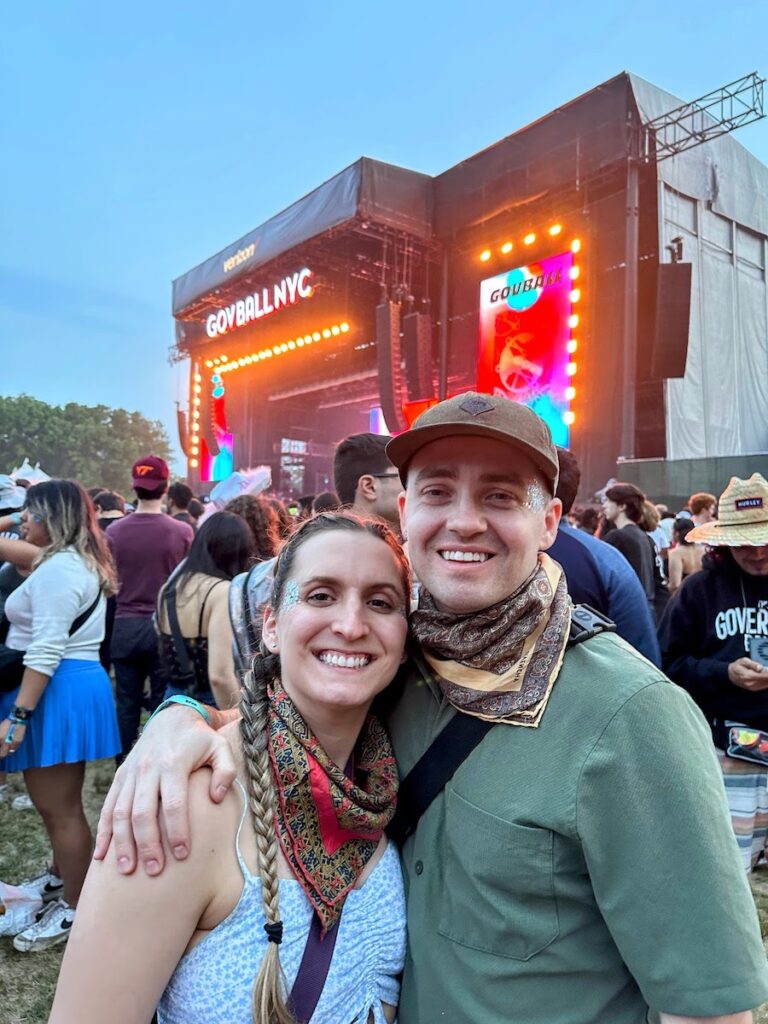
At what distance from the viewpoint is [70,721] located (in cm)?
301

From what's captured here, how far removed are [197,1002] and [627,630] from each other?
2.18 metres

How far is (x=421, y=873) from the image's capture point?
4.07 ft

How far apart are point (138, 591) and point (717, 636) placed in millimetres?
3335

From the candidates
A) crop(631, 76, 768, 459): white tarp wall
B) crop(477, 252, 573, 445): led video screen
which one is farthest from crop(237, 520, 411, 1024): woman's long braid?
crop(631, 76, 768, 459): white tarp wall

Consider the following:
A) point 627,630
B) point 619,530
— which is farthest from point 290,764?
point 619,530

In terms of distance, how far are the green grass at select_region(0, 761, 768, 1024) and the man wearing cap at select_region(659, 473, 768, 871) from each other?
71 cm

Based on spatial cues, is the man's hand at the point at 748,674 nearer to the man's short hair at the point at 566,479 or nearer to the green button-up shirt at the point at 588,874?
the man's short hair at the point at 566,479

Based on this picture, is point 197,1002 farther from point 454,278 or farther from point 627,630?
point 454,278

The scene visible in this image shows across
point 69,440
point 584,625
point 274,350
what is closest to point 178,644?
point 584,625

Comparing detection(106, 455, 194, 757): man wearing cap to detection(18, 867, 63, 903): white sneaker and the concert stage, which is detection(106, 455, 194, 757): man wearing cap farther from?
the concert stage

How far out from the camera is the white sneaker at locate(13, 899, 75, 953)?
2947 mm

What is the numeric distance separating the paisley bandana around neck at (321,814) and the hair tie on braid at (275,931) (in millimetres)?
74

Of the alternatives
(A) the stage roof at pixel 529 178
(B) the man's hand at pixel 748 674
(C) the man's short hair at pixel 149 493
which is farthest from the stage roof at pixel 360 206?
(B) the man's hand at pixel 748 674

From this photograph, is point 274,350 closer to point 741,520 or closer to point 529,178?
point 529,178
